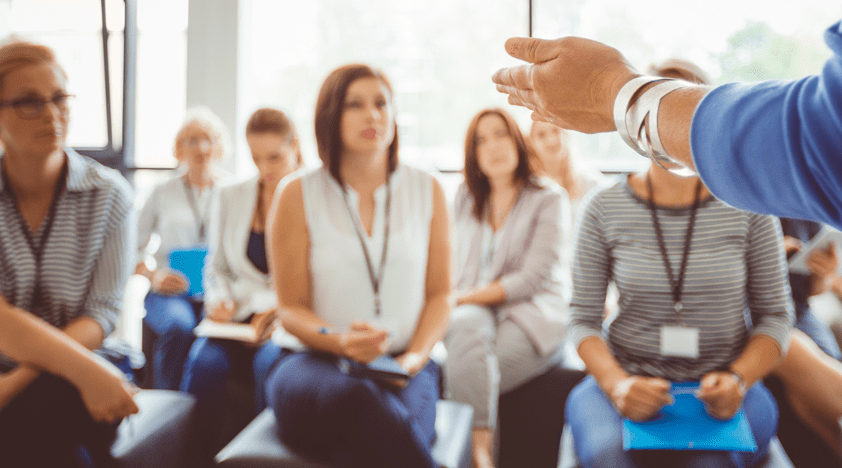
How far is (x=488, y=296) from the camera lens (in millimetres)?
2553

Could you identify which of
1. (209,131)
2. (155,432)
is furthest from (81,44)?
(155,432)

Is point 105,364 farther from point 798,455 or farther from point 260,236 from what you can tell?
point 798,455

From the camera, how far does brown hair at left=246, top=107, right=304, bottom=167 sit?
298 centimetres

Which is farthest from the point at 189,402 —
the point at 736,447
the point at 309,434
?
the point at 736,447

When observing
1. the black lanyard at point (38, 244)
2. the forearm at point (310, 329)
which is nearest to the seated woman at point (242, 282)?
the forearm at point (310, 329)

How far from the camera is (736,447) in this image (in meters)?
1.30

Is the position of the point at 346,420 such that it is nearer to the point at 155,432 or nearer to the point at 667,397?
the point at 155,432

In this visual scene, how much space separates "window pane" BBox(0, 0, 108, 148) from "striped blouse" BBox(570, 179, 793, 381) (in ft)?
18.0

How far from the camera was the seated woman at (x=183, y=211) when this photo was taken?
10.1 ft

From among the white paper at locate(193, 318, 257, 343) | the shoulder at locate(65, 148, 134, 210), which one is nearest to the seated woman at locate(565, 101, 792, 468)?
the white paper at locate(193, 318, 257, 343)

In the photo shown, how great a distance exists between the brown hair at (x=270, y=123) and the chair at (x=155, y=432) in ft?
5.26

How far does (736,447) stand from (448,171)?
4015 millimetres

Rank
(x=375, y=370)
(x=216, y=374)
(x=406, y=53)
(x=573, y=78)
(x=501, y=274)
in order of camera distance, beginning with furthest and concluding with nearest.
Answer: (x=406, y=53)
(x=501, y=274)
(x=216, y=374)
(x=375, y=370)
(x=573, y=78)

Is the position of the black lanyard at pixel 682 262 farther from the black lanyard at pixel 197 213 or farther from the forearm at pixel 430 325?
the black lanyard at pixel 197 213
